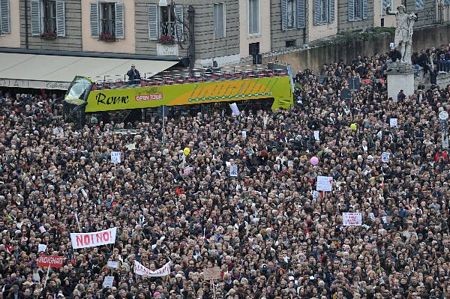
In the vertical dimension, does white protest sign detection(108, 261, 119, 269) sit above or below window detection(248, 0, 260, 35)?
below

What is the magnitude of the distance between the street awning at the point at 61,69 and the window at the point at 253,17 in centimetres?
482

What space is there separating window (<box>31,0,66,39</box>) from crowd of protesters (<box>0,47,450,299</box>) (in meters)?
8.66

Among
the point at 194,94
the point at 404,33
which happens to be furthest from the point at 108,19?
the point at 404,33

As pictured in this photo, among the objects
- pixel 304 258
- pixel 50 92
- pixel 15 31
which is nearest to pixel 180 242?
pixel 304 258

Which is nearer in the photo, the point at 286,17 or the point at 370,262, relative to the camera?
the point at 370,262

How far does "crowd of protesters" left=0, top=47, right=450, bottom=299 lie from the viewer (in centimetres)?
5525

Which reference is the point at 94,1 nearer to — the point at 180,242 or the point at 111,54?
the point at 111,54

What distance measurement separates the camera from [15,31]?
8375 centimetres

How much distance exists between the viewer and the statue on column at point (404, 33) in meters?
77.9

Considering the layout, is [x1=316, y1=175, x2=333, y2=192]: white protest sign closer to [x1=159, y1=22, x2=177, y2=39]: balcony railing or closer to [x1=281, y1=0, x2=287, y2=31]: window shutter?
[x1=159, y1=22, x2=177, y2=39]: balcony railing

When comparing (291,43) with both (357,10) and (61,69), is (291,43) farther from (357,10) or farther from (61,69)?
(61,69)

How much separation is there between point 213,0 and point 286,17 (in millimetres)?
5425

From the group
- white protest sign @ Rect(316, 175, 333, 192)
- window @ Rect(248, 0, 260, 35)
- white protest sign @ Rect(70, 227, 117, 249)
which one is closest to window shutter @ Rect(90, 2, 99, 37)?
window @ Rect(248, 0, 260, 35)

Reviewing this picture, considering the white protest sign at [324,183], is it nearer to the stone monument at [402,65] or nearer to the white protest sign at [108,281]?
the white protest sign at [108,281]
